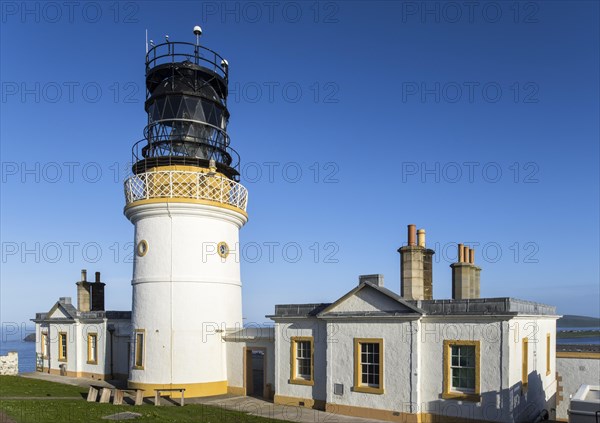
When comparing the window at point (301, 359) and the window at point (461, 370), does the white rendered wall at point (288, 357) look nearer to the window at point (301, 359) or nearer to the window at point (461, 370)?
the window at point (301, 359)

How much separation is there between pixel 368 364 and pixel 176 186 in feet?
36.7

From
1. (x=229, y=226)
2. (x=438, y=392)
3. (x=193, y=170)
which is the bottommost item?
(x=438, y=392)

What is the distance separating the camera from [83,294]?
2811cm

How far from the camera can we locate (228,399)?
64.7 ft

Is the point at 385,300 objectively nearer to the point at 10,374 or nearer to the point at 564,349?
the point at 564,349

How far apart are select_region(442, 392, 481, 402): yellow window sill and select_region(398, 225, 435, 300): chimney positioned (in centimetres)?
333

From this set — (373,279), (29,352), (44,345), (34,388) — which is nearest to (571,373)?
(373,279)

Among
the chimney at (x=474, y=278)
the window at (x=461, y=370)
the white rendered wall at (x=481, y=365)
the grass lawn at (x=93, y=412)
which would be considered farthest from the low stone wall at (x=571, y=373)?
the grass lawn at (x=93, y=412)

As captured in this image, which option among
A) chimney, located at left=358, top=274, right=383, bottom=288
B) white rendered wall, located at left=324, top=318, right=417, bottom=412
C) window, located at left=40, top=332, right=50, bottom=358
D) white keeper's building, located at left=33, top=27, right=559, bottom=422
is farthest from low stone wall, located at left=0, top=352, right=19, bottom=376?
chimney, located at left=358, top=274, right=383, bottom=288

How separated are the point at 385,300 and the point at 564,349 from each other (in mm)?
12026

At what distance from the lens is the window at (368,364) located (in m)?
16.3

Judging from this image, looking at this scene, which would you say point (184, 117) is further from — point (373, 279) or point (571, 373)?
point (571, 373)

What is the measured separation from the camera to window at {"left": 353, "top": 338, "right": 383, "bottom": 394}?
53.5ft

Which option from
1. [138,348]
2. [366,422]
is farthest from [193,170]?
[366,422]
